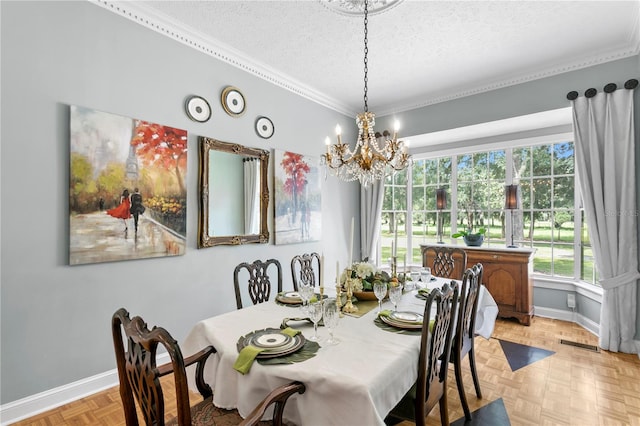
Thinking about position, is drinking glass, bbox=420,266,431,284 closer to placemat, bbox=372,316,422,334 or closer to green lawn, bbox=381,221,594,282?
placemat, bbox=372,316,422,334

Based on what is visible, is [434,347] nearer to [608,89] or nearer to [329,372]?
[329,372]

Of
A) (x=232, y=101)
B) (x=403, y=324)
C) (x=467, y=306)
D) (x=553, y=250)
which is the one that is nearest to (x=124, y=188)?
(x=232, y=101)

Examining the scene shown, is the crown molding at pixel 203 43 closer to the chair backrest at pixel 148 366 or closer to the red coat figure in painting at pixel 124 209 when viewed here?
the red coat figure in painting at pixel 124 209

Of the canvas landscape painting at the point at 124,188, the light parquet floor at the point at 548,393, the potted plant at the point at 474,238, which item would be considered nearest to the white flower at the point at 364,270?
the light parquet floor at the point at 548,393

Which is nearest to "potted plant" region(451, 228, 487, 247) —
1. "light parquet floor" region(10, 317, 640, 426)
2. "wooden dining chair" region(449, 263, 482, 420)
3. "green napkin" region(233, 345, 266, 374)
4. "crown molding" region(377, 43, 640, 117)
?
"light parquet floor" region(10, 317, 640, 426)

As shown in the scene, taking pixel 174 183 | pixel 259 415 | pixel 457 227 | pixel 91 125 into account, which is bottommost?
pixel 259 415

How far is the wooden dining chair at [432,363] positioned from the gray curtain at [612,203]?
2.48 m

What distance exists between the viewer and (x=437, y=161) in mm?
5008

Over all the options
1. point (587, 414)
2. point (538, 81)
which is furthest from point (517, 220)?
point (587, 414)

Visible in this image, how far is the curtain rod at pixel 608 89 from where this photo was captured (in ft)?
9.94

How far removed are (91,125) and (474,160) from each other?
451 cm

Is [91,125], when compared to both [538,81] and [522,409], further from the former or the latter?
[538,81]

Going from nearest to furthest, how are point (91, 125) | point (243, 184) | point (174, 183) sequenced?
point (91, 125)
point (174, 183)
point (243, 184)

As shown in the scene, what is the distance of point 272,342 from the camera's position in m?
1.52
